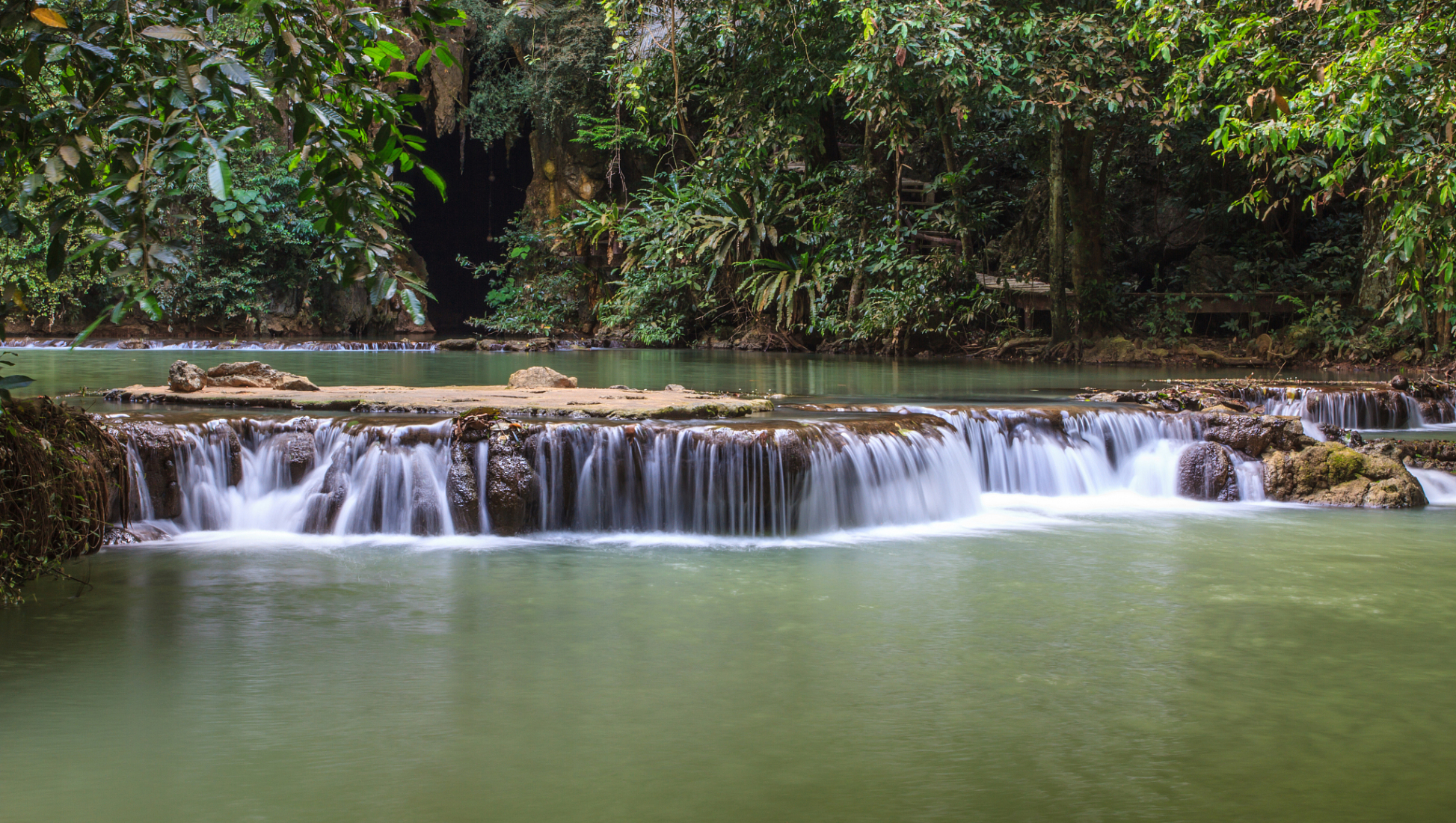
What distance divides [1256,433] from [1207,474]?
539mm

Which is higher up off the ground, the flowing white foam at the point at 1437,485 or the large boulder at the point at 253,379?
the large boulder at the point at 253,379

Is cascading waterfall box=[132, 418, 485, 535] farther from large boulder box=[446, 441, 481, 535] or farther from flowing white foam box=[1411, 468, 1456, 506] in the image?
flowing white foam box=[1411, 468, 1456, 506]

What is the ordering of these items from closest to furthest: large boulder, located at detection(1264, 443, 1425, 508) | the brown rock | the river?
the river < the brown rock < large boulder, located at detection(1264, 443, 1425, 508)

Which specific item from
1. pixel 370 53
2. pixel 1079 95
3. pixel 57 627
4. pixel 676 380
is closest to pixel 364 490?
pixel 57 627

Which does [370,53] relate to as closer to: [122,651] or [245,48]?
[245,48]

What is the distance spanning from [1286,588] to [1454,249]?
216 cm

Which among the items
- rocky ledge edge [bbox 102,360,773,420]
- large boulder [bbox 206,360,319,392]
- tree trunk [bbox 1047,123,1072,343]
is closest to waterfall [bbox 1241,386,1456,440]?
rocky ledge edge [bbox 102,360,773,420]

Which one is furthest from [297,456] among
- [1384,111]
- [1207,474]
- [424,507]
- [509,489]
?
[1384,111]

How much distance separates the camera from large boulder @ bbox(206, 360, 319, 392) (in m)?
8.97

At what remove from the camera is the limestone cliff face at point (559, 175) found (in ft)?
87.0

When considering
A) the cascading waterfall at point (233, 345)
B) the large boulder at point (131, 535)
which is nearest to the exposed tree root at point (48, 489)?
the large boulder at point (131, 535)

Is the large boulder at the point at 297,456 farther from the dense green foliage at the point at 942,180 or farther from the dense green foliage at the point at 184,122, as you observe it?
the dense green foliage at the point at 942,180

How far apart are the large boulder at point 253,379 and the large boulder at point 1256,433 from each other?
7048mm

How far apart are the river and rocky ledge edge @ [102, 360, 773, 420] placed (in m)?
1.11
